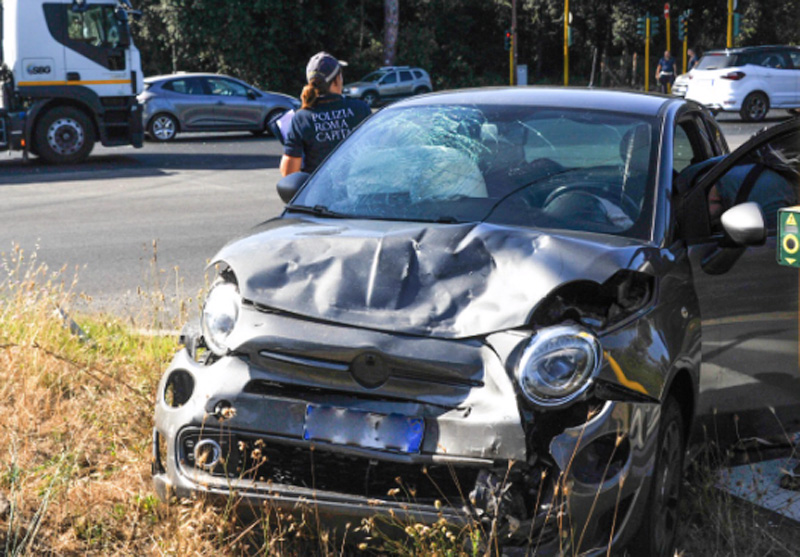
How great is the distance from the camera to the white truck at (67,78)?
19078 millimetres

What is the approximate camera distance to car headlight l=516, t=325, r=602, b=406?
3.13 m

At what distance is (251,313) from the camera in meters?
3.48

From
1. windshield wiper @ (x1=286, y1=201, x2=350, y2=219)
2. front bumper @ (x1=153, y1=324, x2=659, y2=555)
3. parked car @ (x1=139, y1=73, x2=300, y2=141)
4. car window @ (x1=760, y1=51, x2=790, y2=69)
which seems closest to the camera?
front bumper @ (x1=153, y1=324, x2=659, y2=555)

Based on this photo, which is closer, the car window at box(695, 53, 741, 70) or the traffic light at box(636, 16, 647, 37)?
the car window at box(695, 53, 741, 70)

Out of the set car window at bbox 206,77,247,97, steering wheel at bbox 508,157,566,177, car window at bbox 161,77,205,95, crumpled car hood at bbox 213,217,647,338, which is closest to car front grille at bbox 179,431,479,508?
crumpled car hood at bbox 213,217,647,338

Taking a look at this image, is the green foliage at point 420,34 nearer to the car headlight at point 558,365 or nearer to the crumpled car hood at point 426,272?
the crumpled car hood at point 426,272

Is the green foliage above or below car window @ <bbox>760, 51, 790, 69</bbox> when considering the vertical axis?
above

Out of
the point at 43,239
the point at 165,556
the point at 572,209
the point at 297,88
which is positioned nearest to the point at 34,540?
the point at 165,556

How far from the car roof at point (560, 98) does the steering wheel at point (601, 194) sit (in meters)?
0.53

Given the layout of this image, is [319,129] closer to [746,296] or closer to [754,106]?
[746,296]

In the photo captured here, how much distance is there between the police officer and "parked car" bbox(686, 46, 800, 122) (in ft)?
75.6

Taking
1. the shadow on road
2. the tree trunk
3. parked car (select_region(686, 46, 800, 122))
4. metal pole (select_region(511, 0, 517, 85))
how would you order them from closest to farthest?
1. the shadow on road
2. parked car (select_region(686, 46, 800, 122))
3. the tree trunk
4. metal pole (select_region(511, 0, 517, 85))

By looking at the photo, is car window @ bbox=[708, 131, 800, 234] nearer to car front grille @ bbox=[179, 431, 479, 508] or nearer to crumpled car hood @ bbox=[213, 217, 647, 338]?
crumpled car hood @ bbox=[213, 217, 647, 338]

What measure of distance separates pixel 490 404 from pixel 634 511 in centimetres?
55
